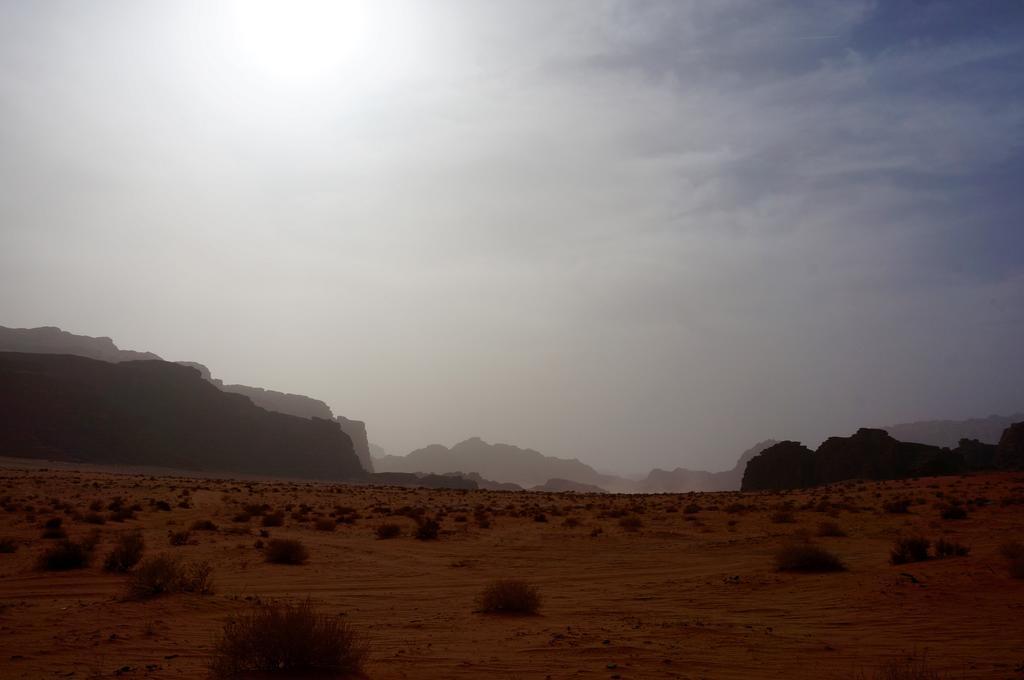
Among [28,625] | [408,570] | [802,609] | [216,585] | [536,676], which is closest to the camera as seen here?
[536,676]

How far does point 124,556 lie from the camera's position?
15.4 m

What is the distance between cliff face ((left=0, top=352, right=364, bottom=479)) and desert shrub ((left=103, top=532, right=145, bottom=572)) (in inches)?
→ 4345

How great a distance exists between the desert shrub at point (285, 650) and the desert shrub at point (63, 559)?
392 inches

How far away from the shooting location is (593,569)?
1764 cm

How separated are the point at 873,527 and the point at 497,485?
15962 cm

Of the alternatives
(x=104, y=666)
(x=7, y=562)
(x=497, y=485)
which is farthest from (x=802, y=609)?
(x=497, y=485)

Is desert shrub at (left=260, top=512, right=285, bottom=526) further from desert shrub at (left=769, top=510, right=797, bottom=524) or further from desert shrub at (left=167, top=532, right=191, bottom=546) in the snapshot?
desert shrub at (left=769, top=510, right=797, bottom=524)

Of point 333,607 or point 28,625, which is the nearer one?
point 28,625

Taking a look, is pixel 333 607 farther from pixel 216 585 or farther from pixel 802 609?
pixel 802 609

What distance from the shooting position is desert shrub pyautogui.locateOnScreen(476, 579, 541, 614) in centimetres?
1178

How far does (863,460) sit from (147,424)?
387 ft

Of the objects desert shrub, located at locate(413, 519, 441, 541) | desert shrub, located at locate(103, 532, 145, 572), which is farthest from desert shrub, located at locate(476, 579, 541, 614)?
desert shrub, located at locate(413, 519, 441, 541)

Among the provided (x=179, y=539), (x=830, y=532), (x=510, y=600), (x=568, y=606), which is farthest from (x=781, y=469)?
(x=510, y=600)

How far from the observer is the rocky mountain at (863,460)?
6900 cm
